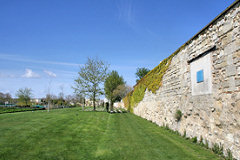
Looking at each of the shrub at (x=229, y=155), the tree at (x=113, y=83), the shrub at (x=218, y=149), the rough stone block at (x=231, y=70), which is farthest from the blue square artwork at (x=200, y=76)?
the tree at (x=113, y=83)

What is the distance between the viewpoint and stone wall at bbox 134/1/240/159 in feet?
13.5

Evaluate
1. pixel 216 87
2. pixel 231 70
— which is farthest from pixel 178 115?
pixel 231 70

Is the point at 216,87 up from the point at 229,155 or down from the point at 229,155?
up

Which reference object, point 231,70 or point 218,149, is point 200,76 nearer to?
point 231,70

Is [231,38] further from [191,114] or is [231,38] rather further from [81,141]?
[81,141]

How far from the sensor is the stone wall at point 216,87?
4.11 meters

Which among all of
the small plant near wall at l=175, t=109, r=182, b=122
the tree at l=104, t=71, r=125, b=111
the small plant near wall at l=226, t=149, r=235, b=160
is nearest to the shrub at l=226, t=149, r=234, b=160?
the small plant near wall at l=226, t=149, r=235, b=160

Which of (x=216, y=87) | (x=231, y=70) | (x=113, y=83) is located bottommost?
(x=216, y=87)

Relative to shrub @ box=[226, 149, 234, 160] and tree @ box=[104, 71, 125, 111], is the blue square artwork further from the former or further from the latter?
tree @ box=[104, 71, 125, 111]

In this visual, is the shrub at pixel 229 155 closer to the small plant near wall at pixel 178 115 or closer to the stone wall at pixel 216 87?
the stone wall at pixel 216 87

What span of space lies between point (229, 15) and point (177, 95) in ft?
13.9

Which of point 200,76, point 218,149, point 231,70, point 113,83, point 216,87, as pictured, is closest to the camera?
point 231,70

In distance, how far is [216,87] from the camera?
4.89m

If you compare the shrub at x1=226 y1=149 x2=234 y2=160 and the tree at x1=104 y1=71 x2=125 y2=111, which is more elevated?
the tree at x1=104 y1=71 x2=125 y2=111
